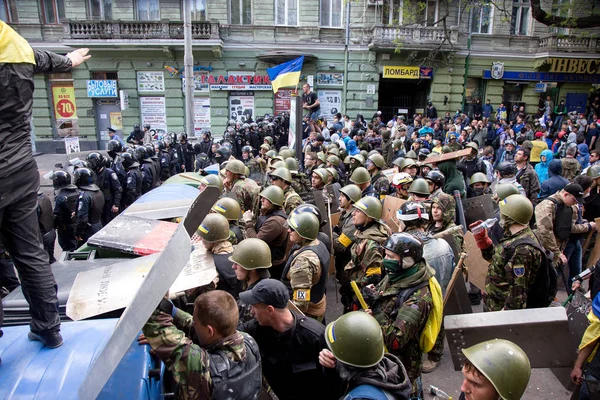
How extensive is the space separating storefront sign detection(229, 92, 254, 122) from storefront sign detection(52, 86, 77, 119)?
826cm

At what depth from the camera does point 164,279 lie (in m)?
1.69

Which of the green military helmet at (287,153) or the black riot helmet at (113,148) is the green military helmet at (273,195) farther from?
the black riot helmet at (113,148)

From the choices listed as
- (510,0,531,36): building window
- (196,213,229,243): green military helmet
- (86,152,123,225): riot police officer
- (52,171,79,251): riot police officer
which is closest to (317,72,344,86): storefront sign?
(510,0,531,36): building window

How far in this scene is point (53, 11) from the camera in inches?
851

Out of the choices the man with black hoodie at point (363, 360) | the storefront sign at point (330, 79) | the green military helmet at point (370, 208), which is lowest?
the man with black hoodie at point (363, 360)

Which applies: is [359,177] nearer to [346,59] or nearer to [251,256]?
[251,256]

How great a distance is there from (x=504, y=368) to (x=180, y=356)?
61.9 inches

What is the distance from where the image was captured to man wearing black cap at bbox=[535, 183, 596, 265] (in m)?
5.26

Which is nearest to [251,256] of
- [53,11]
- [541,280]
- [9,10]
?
[541,280]

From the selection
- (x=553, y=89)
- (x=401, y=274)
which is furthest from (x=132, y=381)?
(x=553, y=89)

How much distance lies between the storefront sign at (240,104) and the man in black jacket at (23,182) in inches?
791

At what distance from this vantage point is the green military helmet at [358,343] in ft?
7.54

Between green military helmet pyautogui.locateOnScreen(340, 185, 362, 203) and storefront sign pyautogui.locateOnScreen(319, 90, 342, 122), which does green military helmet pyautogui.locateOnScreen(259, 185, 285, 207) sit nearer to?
green military helmet pyautogui.locateOnScreen(340, 185, 362, 203)

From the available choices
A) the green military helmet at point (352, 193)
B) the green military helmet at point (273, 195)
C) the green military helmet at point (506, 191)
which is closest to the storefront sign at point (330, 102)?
the green military helmet at point (352, 193)
